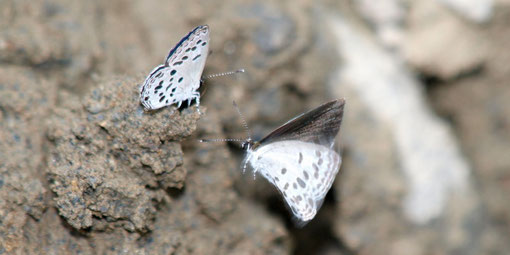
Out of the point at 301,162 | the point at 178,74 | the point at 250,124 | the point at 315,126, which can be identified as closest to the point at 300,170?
the point at 301,162

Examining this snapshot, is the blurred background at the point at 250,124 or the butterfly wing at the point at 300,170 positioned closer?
the blurred background at the point at 250,124

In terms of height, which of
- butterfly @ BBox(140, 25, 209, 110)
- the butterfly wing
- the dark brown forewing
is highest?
butterfly @ BBox(140, 25, 209, 110)

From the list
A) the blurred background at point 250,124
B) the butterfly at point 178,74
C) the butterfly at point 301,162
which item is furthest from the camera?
the butterfly at point 301,162

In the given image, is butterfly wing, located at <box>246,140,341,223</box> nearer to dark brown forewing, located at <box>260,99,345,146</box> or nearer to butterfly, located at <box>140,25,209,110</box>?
dark brown forewing, located at <box>260,99,345,146</box>

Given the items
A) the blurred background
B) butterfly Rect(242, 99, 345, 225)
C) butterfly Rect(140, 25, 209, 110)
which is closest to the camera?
butterfly Rect(140, 25, 209, 110)

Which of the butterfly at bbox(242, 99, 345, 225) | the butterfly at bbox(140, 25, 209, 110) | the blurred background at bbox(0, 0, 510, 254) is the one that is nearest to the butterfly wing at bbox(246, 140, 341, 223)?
the butterfly at bbox(242, 99, 345, 225)

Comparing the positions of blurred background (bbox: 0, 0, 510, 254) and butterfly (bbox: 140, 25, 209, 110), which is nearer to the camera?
butterfly (bbox: 140, 25, 209, 110)

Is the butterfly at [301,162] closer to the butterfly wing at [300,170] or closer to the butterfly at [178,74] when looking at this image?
the butterfly wing at [300,170]

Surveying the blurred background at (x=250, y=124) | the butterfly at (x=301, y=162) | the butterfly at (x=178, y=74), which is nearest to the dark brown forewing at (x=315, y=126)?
the butterfly at (x=301, y=162)
